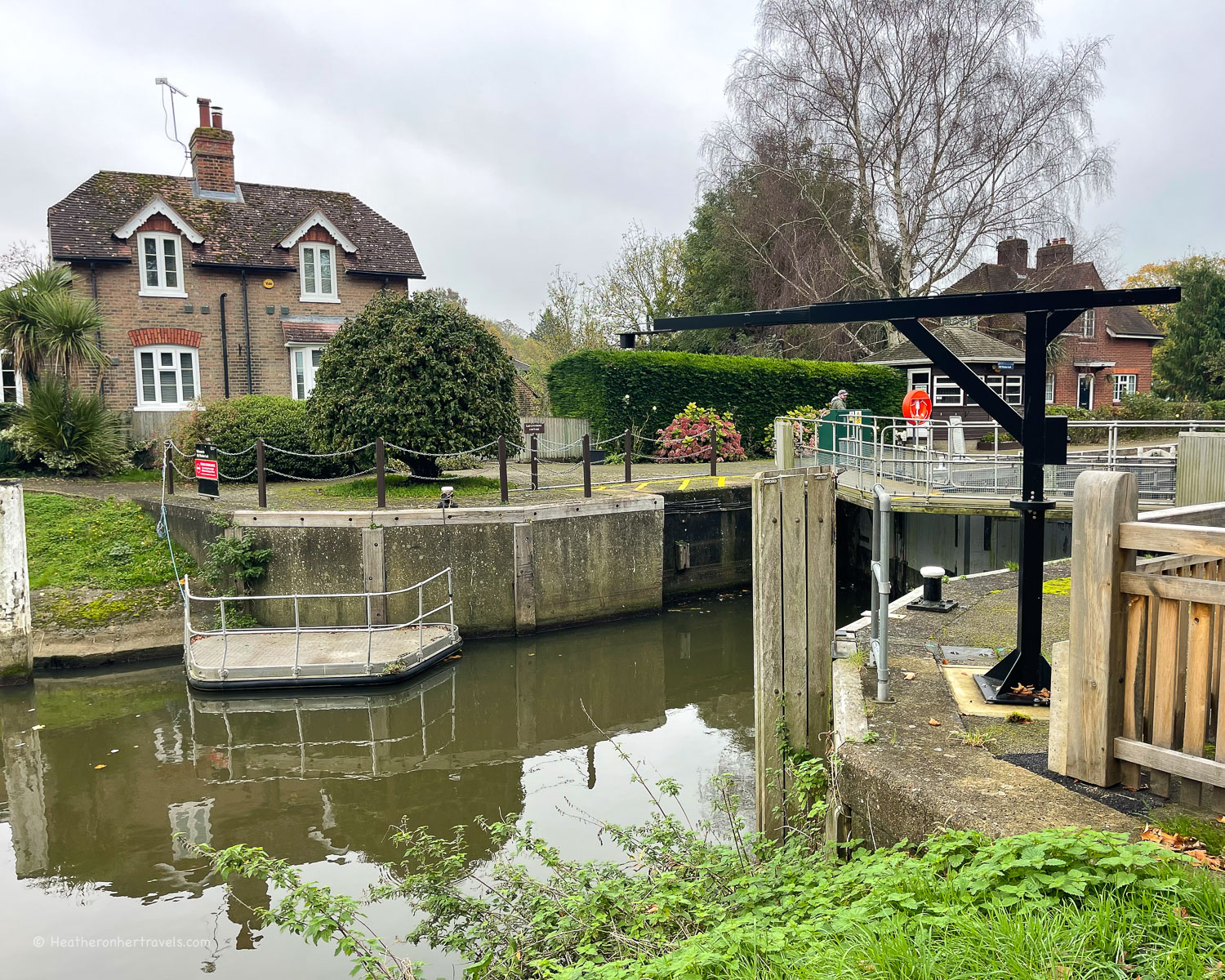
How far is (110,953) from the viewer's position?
20.5 ft

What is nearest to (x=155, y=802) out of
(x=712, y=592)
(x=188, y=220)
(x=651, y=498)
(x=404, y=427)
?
(x=404, y=427)

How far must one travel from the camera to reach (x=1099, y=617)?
3781 mm

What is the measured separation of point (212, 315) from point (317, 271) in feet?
10.2

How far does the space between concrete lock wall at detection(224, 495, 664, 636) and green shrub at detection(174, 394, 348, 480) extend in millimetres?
4819

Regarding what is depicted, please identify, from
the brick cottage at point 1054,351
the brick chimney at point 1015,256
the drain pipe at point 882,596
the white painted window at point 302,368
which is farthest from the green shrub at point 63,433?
the brick chimney at point 1015,256

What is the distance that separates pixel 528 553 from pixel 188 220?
1644 cm

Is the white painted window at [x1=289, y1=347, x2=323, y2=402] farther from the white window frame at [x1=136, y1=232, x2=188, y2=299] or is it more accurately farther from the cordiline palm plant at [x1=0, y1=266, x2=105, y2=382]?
the cordiline palm plant at [x1=0, y1=266, x2=105, y2=382]

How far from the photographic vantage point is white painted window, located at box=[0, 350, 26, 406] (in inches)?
810

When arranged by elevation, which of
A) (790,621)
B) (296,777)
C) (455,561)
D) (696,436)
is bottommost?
(296,777)

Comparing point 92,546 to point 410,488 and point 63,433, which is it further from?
point 410,488

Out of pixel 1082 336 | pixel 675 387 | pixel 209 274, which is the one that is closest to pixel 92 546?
pixel 209 274

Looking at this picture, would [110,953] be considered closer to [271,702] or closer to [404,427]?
[271,702]

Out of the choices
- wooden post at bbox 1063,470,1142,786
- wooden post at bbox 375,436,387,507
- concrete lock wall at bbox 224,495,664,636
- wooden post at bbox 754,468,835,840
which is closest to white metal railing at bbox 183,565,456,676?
concrete lock wall at bbox 224,495,664,636

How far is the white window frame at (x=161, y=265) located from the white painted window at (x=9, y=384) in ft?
11.9
